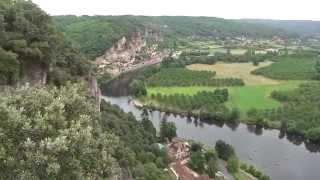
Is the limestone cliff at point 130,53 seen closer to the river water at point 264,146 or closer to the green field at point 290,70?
the green field at point 290,70

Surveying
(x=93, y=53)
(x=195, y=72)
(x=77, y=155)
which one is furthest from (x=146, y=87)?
(x=77, y=155)

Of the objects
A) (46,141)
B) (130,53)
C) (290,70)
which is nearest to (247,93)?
(290,70)

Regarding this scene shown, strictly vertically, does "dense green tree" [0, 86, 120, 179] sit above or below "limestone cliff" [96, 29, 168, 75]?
above

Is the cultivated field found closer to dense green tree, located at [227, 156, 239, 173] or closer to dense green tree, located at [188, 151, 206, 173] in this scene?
dense green tree, located at [227, 156, 239, 173]

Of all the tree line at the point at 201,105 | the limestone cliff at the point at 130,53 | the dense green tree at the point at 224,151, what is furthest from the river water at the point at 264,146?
the limestone cliff at the point at 130,53

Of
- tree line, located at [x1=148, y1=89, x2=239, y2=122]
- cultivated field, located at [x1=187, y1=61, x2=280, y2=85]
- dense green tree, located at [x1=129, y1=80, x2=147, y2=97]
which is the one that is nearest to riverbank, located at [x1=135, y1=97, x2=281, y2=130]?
tree line, located at [x1=148, y1=89, x2=239, y2=122]
